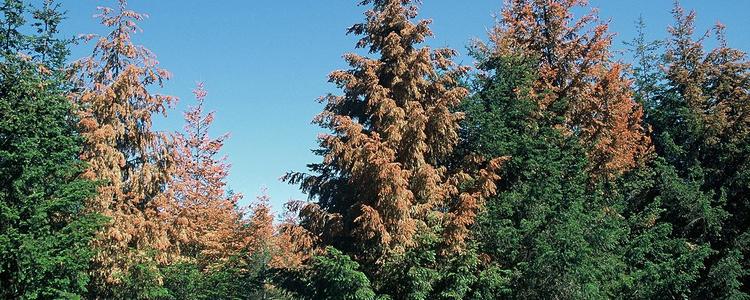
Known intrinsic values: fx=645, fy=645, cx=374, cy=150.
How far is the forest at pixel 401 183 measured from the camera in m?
16.9

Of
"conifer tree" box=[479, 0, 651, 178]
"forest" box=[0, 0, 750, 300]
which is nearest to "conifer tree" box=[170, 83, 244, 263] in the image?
"forest" box=[0, 0, 750, 300]

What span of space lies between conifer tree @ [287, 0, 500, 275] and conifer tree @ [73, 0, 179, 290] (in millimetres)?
4293

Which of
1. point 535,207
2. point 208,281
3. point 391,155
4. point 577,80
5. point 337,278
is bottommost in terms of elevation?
point 337,278

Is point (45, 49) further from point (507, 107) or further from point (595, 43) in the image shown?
point (595, 43)

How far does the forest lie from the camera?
55.3 ft

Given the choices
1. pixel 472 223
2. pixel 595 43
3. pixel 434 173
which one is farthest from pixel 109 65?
pixel 595 43

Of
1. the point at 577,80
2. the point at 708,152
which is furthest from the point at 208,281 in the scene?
the point at 708,152

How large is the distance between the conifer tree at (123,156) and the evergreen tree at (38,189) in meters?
0.59

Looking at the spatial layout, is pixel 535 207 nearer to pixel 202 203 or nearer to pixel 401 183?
pixel 401 183

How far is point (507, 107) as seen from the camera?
21469 millimetres

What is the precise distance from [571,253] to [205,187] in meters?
18.5

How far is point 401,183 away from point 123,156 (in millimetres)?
8019

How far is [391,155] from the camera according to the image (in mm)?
17781

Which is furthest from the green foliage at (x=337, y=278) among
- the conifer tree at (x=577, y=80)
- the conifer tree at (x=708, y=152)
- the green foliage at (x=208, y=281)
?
the conifer tree at (x=708, y=152)
